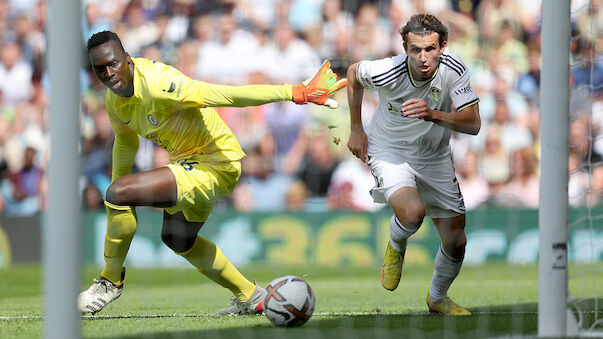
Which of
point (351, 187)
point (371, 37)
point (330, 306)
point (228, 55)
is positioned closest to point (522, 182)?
point (351, 187)

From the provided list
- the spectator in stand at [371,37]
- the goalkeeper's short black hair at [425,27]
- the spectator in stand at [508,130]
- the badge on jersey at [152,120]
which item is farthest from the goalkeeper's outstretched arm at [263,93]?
the spectator in stand at [508,130]

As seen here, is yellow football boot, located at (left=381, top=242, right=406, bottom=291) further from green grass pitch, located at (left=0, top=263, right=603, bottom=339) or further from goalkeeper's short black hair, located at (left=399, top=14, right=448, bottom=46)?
goalkeeper's short black hair, located at (left=399, top=14, right=448, bottom=46)

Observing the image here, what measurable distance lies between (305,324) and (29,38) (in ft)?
25.9

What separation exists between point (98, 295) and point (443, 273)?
2418 millimetres

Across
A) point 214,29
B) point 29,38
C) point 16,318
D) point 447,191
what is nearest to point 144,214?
point 214,29

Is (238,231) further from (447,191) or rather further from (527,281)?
(447,191)

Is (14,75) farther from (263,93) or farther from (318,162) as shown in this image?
(263,93)

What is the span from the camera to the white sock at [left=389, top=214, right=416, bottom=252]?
5.59 metres

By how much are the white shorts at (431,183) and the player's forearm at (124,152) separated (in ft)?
5.66

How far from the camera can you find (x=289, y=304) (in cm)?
495

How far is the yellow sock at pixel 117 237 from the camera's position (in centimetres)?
580

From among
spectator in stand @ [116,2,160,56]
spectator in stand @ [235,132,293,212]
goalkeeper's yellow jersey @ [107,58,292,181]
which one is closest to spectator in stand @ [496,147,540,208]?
spectator in stand @ [235,132,293,212]

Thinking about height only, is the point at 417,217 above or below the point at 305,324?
above

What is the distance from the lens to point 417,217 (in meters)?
5.37
